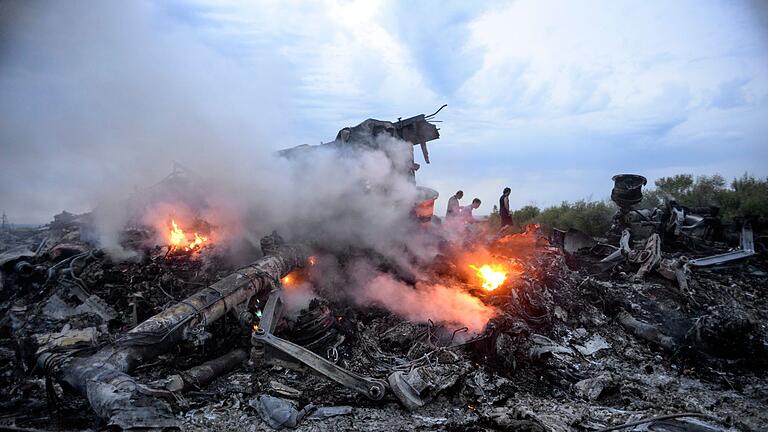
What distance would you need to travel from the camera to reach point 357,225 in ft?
31.6

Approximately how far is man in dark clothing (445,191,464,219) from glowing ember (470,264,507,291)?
5.39 metres

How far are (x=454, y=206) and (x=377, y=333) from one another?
7623 mm

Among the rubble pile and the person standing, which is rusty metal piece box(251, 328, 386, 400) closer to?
the rubble pile

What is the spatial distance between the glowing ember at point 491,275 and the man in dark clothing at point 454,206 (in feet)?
17.7

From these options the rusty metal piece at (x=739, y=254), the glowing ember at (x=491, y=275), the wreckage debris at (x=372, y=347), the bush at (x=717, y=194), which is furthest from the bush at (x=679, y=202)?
the glowing ember at (x=491, y=275)

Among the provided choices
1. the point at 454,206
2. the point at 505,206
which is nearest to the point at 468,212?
the point at 454,206

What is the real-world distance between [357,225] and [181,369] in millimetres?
5243

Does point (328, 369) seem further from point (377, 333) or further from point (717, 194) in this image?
point (717, 194)

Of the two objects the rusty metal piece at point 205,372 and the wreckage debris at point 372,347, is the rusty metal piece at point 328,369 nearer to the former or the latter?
the wreckage debris at point 372,347

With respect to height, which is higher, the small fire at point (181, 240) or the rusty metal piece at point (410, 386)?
the small fire at point (181, 240)

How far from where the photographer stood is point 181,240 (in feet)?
29.7

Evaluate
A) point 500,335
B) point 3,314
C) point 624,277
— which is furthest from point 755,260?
point 3,314

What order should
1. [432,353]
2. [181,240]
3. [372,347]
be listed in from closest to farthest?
[432,353] → [372,347] → [181,240]

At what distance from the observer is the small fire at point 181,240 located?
8852mm
